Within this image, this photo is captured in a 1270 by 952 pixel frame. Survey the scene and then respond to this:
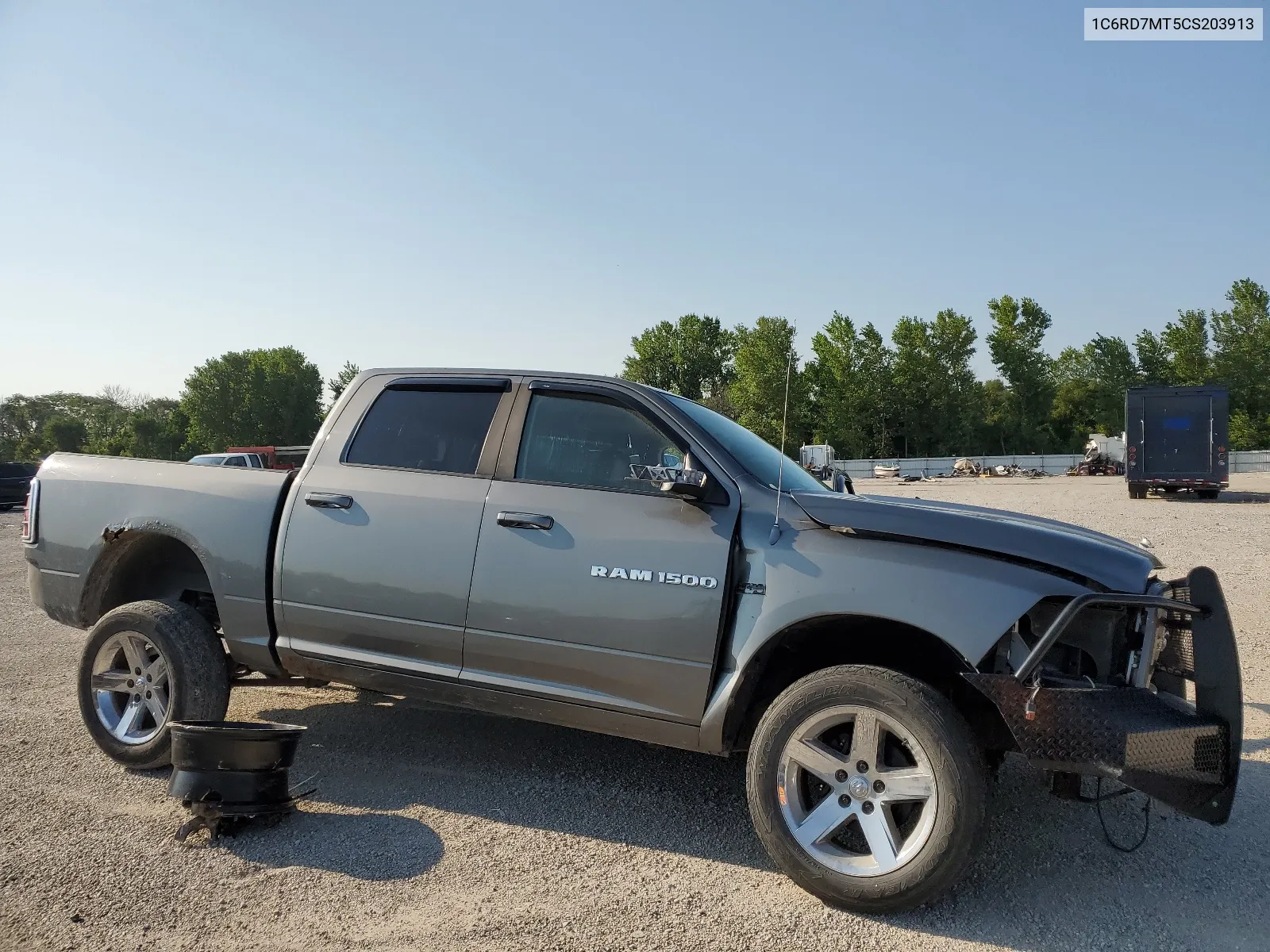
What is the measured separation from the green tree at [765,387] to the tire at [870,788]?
2536 inches

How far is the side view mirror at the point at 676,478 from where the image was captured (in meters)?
3.28

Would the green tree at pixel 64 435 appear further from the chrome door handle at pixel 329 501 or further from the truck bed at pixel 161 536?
the chrome door handle at pixel 329 501

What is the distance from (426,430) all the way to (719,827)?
233cm

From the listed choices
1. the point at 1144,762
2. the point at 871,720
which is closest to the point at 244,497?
the point at 871,720

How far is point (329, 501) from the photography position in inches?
160

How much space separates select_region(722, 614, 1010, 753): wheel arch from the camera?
3.24 metres

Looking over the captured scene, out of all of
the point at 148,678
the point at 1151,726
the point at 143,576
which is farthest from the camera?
the point at 143,576

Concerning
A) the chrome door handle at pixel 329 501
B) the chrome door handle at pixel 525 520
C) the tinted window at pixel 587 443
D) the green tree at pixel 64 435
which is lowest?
the chrome door handle at pixel 525 520

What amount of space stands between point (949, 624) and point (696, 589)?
0.94 m

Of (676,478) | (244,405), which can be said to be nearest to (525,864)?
(676,478)

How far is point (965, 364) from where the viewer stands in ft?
242

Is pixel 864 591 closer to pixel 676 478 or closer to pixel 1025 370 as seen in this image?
pixel 676 478

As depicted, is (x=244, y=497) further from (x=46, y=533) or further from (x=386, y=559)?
(x=46, y=533)

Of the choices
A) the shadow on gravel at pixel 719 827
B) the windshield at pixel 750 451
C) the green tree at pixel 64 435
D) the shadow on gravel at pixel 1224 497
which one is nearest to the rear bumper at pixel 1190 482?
the shadow on gravel at pixel 1224 497
